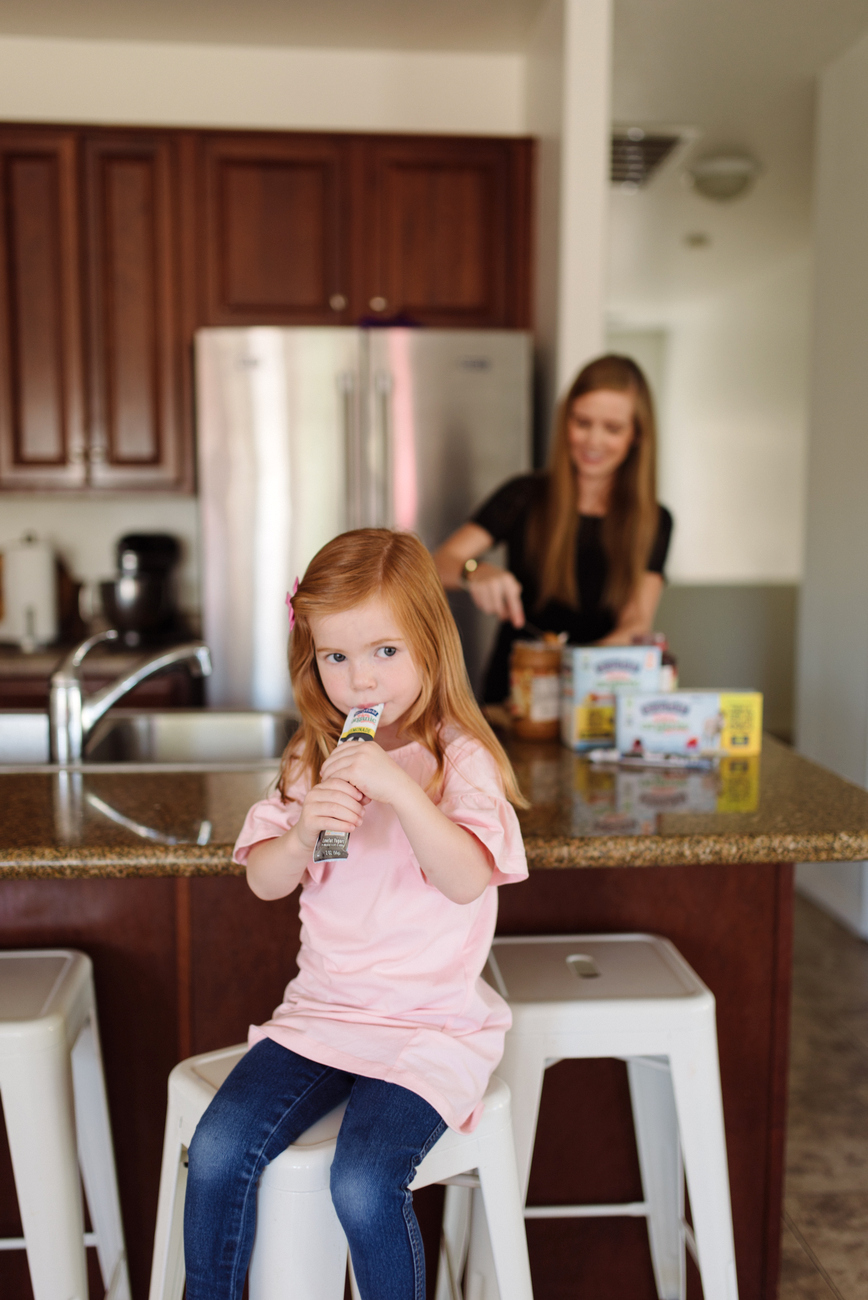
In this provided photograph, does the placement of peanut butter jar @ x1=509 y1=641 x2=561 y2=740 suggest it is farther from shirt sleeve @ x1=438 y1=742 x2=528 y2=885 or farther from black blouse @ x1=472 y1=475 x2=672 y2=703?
shirt sleeve @ x1=438 y1=742 x2=528 y2=885

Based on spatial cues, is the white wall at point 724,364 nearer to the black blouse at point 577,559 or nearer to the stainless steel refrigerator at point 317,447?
the stainless steel refrigerator at point 317,447

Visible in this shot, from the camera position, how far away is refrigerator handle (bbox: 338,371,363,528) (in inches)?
116

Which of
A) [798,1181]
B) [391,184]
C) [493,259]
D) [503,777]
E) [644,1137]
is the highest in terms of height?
[391,184]

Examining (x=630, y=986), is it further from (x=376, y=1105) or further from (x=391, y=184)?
(x=391, y=184)

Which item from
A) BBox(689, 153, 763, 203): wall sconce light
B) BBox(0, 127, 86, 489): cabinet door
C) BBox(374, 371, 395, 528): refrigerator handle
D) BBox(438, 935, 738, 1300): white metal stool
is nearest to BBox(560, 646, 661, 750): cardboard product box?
BBox(438, 935, 738, 1300): white metal stool

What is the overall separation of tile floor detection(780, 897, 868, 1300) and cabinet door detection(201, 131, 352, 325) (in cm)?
230

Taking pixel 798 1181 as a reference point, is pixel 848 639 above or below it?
above

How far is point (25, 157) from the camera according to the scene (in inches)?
123

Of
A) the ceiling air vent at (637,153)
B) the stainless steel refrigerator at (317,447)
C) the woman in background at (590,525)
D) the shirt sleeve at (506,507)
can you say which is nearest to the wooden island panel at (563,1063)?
the woman in background at (590,525)

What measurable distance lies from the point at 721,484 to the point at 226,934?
740 centimetres

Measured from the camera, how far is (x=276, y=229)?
10.5 ft

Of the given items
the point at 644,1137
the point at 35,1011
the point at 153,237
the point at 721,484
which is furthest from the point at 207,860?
the point at 721,484

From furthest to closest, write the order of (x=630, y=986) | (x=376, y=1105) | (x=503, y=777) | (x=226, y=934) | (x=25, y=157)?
(x=25, y=157), (x=226, y=934), (x=630, y=986), (x=503, y=777), (x=376, y=1105)

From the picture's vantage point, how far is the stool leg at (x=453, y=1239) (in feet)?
4.48
